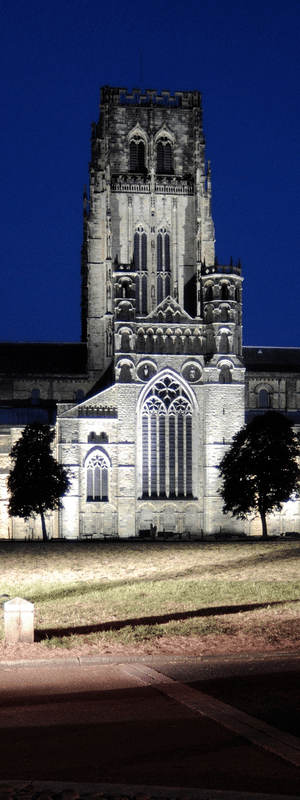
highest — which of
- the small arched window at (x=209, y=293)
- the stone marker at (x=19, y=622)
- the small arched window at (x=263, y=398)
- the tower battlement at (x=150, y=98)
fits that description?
the tower battlement at (x=150, y=98)

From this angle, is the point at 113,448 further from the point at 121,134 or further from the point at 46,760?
the point at 46,760

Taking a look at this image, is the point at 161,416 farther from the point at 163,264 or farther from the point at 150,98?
the point at 150,98

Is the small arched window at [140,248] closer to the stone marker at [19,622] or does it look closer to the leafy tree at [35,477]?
the leafy tree at [35,477]

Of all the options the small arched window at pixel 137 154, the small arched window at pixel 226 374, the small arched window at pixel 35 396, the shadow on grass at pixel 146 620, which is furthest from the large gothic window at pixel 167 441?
the shadow on grass at pixel 146 620

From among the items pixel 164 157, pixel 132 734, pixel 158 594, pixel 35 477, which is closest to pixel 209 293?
pixel 164 157

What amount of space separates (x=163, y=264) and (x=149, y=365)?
13.3 m

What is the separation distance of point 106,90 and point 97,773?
70.0m

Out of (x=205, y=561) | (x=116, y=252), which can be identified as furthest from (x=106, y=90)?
(x=205, y=561)

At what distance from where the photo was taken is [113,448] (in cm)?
5928

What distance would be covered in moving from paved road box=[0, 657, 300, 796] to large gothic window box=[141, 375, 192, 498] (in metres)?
45.5

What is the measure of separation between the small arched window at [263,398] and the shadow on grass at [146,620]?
54.2 meters

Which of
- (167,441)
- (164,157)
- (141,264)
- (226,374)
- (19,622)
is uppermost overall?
(164,157)

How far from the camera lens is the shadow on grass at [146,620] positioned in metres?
18.1

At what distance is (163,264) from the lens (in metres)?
70.9
